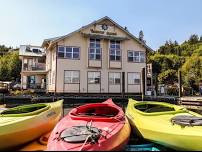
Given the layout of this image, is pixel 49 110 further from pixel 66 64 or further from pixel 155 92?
pixel 155 92

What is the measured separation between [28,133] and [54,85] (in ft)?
75.1

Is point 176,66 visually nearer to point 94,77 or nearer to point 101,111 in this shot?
point 94,77

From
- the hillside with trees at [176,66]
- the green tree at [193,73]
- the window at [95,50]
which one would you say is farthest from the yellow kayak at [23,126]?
the green tree at [193,73]

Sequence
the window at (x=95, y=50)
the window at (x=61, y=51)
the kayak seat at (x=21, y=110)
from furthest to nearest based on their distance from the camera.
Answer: the window at (x=95, y=50) → the window at (x=61, y=51) → the kayak seat at (x=21, y=110)

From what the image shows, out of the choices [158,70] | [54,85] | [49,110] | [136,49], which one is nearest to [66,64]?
[54,85]

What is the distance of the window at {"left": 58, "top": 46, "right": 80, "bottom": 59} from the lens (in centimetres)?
3172

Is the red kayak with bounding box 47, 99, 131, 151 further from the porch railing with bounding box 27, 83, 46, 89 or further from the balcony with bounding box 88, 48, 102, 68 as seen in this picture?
the porch railing with bounding box 27, 83, 46, 89

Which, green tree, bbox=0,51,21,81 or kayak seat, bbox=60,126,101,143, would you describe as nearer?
kayak seat, bbox=60,126,101,143

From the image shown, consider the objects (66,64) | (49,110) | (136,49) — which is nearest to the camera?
(49,110)

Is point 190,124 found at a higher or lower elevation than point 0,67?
Answer: lower

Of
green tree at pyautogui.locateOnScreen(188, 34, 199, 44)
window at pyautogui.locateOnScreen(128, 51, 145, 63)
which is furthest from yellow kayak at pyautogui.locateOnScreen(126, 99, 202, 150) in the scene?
green tree at pyautogui.locateOnScreen(188, 34, 199, 44)

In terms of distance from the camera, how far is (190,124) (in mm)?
8445

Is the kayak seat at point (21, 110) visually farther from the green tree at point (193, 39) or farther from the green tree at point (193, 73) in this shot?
the green tree at point (193, 39)

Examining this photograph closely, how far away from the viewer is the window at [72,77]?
3167 cm
